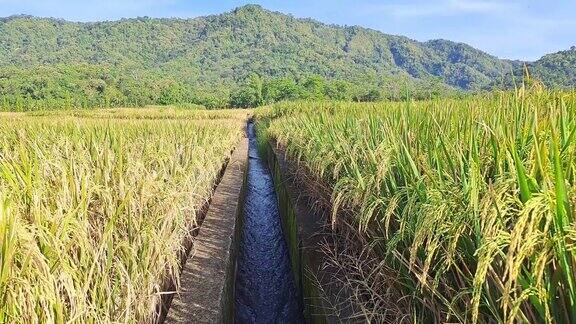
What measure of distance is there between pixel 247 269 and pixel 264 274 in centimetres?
22

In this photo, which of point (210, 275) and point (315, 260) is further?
point (315, 260)

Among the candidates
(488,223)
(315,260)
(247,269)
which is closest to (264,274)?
(247,269)

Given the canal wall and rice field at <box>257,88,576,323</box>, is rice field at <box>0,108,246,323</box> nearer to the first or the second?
the canal wall

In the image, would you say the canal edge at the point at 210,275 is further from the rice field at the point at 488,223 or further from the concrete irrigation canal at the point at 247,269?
the rice field at the point at 488,223

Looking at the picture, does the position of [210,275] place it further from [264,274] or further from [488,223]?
[488,223]

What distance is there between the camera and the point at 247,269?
5.20 m

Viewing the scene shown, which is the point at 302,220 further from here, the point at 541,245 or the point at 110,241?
the point at 541,245

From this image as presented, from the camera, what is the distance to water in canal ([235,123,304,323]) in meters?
4.30

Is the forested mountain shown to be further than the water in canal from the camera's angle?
Yes

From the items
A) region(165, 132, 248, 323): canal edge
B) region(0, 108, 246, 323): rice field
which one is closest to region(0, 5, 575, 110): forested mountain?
region(165, 132, 248, 323): canal edge

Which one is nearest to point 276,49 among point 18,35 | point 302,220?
point 18,35

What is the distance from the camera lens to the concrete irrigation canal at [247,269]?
2.93m

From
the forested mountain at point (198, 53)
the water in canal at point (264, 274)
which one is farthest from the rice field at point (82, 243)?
the forested mountain at point (198, 53)

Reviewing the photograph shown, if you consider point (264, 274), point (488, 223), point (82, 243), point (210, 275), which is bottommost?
point (264, 274)
